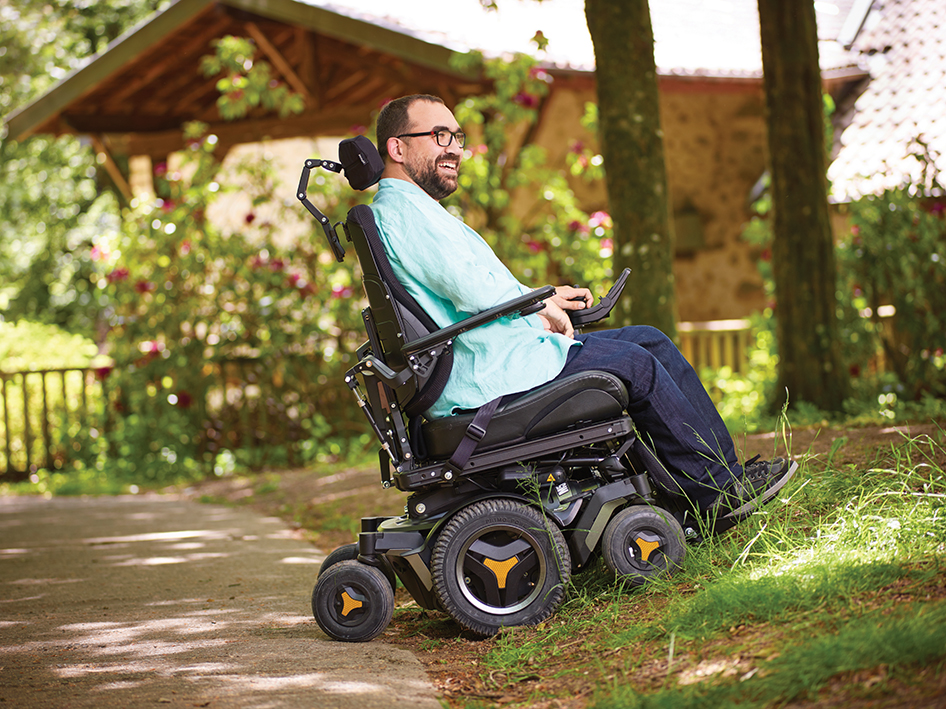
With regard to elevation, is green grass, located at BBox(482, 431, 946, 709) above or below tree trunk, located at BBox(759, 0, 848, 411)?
below

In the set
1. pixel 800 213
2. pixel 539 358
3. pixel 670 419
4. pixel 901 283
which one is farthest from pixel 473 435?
pixel 901 283

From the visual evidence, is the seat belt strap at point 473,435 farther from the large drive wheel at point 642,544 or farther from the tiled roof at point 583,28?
the tiled roof at point 583,28

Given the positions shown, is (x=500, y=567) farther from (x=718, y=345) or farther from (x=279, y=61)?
(x=279, y=61)

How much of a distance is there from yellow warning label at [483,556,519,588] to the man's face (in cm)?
134

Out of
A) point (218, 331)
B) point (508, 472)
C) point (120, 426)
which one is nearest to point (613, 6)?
point (508, 472)

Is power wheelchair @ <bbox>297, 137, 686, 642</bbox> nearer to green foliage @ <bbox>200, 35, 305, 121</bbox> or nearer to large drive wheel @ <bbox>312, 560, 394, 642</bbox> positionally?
large drive wheel @ <bbox>312, 560, 394, 642</bbox>

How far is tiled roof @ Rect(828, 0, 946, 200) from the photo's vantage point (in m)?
10.1

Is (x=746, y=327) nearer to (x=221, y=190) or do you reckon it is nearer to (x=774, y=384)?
(x=774, y=384)

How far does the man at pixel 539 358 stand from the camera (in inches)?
122

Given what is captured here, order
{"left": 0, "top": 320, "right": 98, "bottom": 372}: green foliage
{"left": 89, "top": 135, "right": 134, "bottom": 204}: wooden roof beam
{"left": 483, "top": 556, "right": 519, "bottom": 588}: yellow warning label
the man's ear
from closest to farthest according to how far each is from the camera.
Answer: {"left": 483, "top": 556, "right": 519, "bottom": 588}: yellow warning label
the man's ear
{"left": 89, "top": 135, "right": 134, "bottom": 204}: wooden roof beam
{"left": 0, "top": 320, "right": 98, "bottom": 372}: green foliage

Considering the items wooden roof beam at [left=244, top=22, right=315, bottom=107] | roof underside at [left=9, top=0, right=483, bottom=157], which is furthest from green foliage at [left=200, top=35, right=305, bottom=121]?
wooden roof beam at [left=244, top=22, right=315, bottom=107]

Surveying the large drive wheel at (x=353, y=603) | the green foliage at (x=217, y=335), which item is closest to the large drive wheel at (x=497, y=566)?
the large drive wheel at (x=353, y=603)

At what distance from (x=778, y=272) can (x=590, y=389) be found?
14.1ft

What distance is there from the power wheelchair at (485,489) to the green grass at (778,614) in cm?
14
